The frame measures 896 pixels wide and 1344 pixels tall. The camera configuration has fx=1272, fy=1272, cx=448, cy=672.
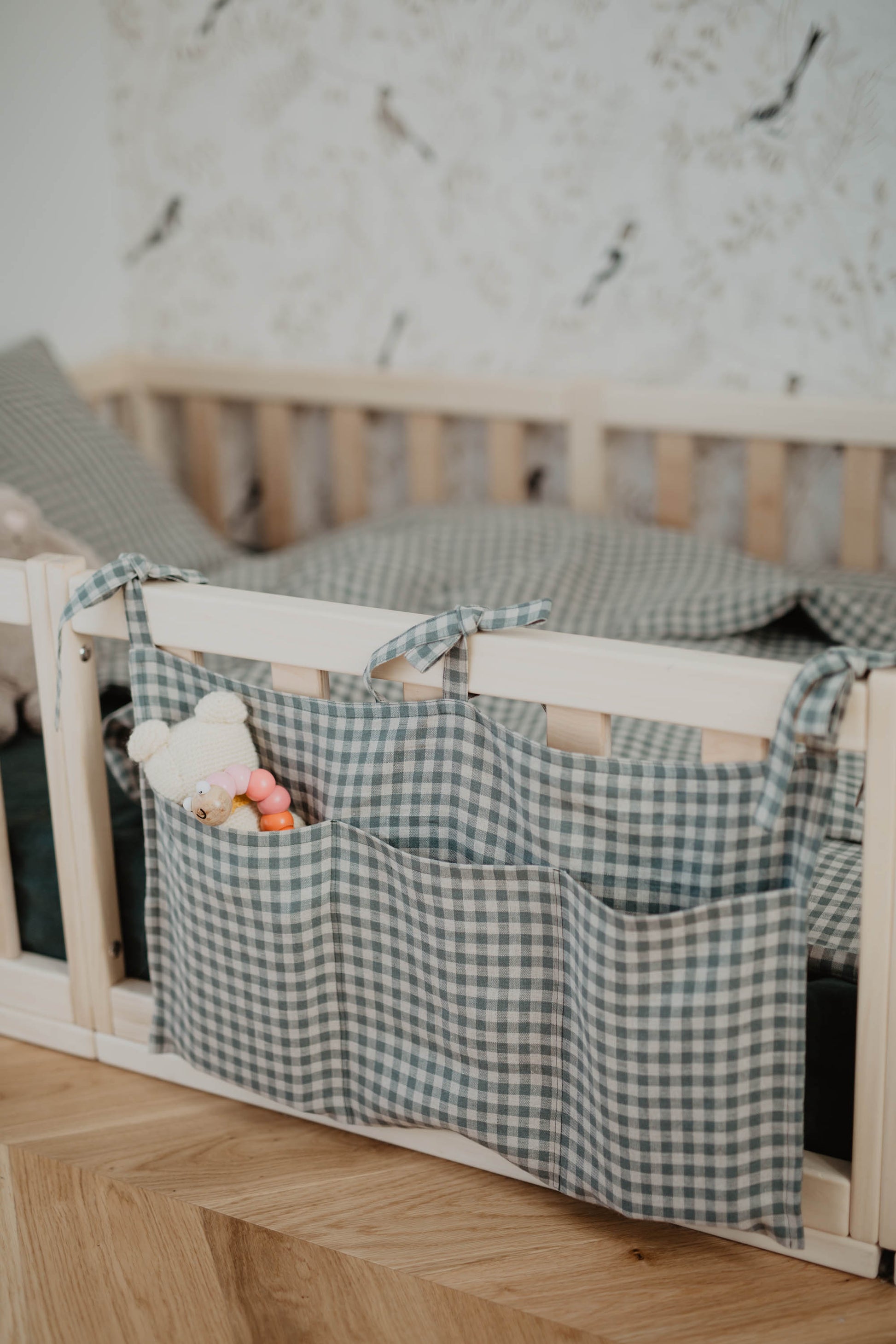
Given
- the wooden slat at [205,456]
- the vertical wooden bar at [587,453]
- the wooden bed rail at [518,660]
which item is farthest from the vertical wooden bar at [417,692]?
the wooden slat at [205,456]

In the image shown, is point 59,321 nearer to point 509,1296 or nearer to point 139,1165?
point 139,1165

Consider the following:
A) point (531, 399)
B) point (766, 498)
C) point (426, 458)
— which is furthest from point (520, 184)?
point (766, 498)

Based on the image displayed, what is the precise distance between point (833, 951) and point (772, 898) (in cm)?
17

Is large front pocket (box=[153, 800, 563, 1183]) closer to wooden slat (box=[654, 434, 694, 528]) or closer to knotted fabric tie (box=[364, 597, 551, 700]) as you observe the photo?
knotted fabric tie (box=[364, 597, 551, 700])

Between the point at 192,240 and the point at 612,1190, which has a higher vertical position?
the point at 192,240

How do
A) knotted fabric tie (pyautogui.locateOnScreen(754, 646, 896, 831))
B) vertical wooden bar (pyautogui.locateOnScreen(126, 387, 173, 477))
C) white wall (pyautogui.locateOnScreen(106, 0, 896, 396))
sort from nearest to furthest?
knotted fabric tie (pyautogui.locateOnScreen(754, 646, 896, 831)) < white wall (pyautogui.locateOnScreen(106, 0, 896, 396)) < vertical wooden bar (pyautogui.locateOnScreen(126, 387, 173, 477))

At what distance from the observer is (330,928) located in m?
1.01

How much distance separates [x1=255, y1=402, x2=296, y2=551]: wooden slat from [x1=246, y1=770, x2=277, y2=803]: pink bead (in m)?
1.13

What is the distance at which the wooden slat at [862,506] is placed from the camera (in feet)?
5.46

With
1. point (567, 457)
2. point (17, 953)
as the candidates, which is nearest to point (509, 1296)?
point (17, 953)

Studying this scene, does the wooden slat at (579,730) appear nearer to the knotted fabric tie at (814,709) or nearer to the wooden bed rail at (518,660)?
the wooden bed rail at (518,660)

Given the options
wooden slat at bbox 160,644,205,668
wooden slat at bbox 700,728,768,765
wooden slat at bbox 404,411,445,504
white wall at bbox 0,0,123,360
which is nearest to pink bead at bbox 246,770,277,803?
wooden slat at bbox 160,644,205,668

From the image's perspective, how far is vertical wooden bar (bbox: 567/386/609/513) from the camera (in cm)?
179

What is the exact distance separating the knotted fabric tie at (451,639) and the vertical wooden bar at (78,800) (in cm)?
32
